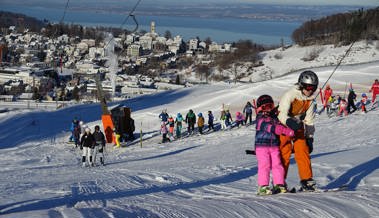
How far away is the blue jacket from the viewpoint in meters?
6.99

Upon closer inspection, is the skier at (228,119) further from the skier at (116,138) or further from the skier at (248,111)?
the skier at (116,138)

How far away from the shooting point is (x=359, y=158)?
460 inches

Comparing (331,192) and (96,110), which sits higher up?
(331,192)

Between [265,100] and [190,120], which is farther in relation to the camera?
[190,120]

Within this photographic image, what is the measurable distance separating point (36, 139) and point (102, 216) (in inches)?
870

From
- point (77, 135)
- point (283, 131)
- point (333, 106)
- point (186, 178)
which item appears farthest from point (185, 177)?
point (333, 106)

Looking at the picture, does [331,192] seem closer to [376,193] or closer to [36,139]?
[376,193]

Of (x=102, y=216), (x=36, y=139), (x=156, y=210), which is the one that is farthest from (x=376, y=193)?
(x=36, y=139)

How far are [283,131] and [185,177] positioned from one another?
4.52 m

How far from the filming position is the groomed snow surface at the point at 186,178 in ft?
20.4

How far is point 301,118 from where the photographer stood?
7.12 metres

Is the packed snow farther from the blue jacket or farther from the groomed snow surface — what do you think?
the blue jacket

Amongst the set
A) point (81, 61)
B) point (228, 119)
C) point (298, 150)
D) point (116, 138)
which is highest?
Answer: point (298, 150)

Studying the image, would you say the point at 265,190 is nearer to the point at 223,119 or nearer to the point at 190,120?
the point at 190,120
